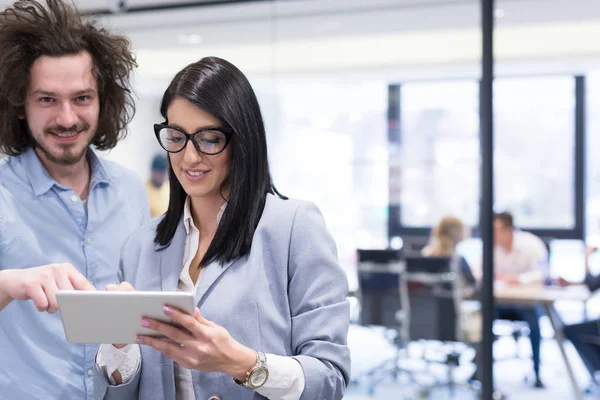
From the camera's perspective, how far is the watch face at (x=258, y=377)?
4.25ft

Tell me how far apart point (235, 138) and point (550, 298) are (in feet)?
12.4

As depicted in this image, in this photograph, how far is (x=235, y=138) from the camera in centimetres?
146

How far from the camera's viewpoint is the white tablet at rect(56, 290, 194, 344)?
1138 millimetres

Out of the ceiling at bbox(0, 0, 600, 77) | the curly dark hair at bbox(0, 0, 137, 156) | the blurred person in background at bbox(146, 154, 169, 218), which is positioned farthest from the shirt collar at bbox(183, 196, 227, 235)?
the ceiling at bbox(0, 0, 600, 77)

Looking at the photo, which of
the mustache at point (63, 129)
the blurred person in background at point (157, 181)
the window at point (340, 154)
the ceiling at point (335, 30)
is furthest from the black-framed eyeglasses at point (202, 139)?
the window at point (340, 154)

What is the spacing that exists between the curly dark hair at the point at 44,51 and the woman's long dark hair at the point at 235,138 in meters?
0.54

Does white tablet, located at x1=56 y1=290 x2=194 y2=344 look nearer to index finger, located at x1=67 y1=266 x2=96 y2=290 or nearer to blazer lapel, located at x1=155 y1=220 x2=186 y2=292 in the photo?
index finger, located at x1=67 y1=266 x2=96 y2=290

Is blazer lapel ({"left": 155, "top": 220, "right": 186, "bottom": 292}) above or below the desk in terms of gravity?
above

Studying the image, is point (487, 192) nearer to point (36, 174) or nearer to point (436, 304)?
point (436, 304)

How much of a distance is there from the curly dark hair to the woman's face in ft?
1.84

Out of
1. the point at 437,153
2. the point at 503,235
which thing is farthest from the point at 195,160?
the point at 503,235

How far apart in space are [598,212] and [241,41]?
2.79 meters

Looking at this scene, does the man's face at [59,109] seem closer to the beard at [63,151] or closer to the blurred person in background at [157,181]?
the beard at [63,151]

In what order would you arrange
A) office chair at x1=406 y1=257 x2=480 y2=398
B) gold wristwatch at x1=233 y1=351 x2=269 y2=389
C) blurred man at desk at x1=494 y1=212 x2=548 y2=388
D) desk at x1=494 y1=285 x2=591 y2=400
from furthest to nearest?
blurred man at desk at x1=494 y1=212 x2=548 y2=388, office chair at x1=406 y1=257 x2=480 y2=398, desk at x1=494 y1=285 x2=591 y2=400, gold wristwatch at x1=233 y1=351 x2=269 y2=389
